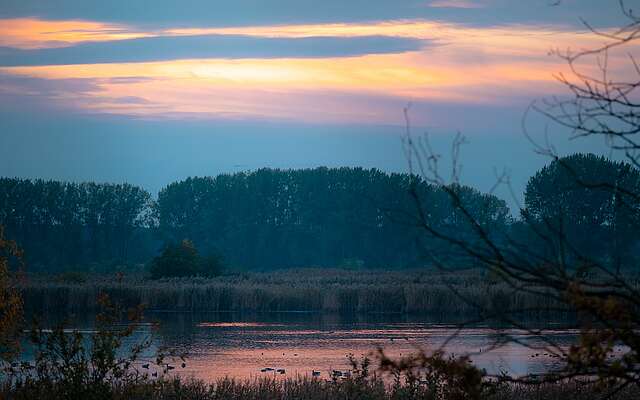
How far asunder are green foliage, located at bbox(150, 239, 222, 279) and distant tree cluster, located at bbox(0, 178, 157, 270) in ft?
84.3

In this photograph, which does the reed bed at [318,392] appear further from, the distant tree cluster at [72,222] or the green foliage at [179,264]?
the distant tree cluster at [72,222]

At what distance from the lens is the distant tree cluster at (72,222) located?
7962 centimetres

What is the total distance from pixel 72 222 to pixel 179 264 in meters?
36.1

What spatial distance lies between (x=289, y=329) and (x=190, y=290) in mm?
9779

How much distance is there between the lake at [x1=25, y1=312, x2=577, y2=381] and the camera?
70.2 feet

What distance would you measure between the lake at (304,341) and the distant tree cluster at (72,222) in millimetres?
43519

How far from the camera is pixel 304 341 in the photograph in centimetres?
2775

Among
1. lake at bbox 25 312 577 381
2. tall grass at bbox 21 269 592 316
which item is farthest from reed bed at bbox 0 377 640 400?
tall grass at bbox 21 269 592 316

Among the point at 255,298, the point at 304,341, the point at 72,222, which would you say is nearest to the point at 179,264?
the point at 255,298

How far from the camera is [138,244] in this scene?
86.6 metres

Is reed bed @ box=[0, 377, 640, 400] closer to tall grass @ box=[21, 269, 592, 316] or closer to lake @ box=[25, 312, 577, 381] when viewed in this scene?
lake @ box=[25, 312, 577, 381]

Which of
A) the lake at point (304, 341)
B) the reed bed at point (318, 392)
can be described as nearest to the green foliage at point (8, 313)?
the reed bed at point (318, 392)

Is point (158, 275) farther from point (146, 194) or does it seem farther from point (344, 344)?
point (146, 194)

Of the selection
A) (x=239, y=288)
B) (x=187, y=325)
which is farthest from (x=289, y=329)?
(x=239, y=288)
